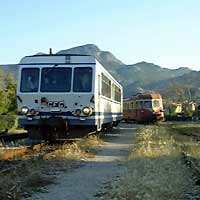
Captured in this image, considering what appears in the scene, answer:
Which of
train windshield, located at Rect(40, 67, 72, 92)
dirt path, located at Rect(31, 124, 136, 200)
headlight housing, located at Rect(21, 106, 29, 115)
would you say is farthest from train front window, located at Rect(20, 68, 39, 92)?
dirt path, located at Rect(31, 124, 136, 200)

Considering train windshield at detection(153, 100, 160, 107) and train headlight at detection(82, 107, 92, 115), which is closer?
train headlight at detection(82, 107, 92, 115)

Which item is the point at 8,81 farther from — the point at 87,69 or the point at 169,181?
the point at 169,181

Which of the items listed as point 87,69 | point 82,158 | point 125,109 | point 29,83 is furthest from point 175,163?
point 125,109

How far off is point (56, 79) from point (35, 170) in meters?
6.36

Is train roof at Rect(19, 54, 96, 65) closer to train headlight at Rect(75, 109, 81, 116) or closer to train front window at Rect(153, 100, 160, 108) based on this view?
train headlight at Rect(75, 109, 81, 116)

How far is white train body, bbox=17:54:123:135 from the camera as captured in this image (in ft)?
55.4

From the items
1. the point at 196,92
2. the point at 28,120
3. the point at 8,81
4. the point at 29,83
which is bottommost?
the point at 28,120

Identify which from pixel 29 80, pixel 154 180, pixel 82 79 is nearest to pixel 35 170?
pixel 154 180

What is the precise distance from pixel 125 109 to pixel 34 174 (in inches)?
1734

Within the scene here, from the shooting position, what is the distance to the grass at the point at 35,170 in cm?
881

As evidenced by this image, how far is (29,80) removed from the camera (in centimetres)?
1734

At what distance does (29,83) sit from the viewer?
17.4 m

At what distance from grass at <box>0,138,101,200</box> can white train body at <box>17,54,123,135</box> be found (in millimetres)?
1154

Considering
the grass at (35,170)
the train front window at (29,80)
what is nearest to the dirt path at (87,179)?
the grass at (35,170)
